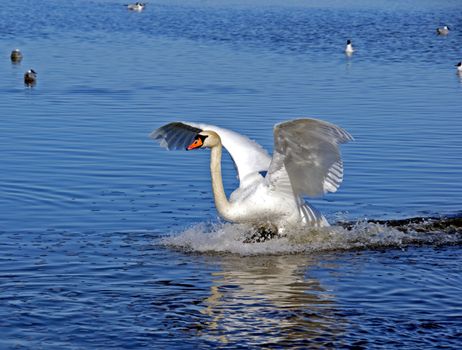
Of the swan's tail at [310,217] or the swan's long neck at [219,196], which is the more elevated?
the swan's long neck at [219,196]

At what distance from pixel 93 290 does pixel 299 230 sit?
305 centimetres

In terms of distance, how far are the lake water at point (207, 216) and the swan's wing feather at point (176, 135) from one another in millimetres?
903

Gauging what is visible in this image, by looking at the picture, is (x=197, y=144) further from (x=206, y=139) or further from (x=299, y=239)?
(x=299, y=239)

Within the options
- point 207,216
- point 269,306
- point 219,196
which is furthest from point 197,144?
point 269,306

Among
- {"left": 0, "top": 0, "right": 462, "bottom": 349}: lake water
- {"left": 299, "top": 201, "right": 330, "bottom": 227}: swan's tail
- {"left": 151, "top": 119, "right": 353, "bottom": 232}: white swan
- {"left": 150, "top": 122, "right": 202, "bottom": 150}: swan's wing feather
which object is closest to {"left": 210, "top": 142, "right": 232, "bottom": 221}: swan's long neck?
{"left": 151, "top": 119, "right": 353, "bottom": 232}: white swan

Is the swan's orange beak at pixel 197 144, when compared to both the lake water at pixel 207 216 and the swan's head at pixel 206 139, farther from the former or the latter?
the lake water at pixel 207 216

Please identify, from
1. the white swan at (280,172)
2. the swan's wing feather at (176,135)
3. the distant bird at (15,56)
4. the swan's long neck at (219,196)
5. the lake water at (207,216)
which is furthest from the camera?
the distant bird at (15,56)

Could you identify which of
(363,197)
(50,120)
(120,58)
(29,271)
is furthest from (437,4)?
(29,271)

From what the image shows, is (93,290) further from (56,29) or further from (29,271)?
(56,29)

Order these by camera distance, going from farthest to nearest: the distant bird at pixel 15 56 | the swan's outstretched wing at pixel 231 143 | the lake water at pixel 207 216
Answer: the distant bird at pixel 15 56, the swan's outstretched wing at pixel 231 143, the lake water at pixel 207 216

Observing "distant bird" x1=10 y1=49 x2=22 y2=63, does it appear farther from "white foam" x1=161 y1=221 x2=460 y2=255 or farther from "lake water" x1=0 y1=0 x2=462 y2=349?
"white foam" x1=161 y1=221 x2=460 y2=255

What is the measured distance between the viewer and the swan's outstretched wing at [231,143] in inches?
479

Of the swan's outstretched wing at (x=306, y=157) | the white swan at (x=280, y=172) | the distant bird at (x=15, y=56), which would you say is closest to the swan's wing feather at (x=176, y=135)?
the white swan at (x=280, y=172)

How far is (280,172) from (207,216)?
2031 mm
